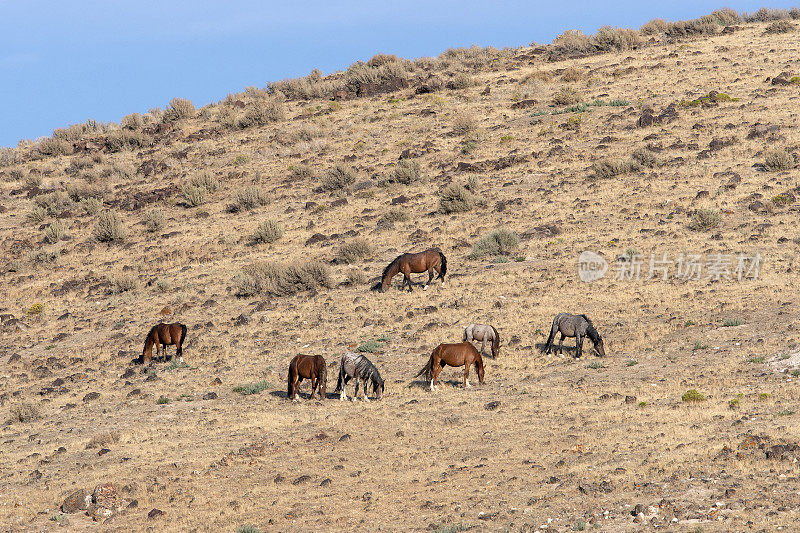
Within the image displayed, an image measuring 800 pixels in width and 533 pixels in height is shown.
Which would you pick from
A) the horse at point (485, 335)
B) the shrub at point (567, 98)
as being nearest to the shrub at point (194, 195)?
the shrub at point (567, 98)

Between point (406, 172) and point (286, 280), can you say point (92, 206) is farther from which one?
point (286, 280)

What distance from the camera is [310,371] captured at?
18.6 metres

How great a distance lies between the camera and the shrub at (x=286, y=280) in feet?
93.1

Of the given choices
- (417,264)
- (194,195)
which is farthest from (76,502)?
(194,195)

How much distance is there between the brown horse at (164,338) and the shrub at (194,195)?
67.9ft

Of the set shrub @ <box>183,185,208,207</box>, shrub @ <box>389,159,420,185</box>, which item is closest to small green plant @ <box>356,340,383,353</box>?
shrub @ <box>389,159,420,185</box>

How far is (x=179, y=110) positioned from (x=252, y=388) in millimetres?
45675

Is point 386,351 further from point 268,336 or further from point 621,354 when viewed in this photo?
point 621,354

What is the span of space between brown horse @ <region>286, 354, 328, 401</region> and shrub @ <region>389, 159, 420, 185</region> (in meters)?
22.9

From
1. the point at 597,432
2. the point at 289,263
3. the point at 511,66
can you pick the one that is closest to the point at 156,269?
the point at 289,263

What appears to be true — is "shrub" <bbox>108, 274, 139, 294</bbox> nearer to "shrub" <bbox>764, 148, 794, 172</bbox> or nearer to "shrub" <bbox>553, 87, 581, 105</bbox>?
"shrub" <bbox>764, 148, 794, 172</bbox>

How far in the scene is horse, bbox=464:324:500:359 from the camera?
2000 centimetres

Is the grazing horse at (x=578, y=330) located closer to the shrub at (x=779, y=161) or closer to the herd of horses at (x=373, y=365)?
the herd of horses at (x=373, y=365)

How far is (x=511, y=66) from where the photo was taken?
191 feet
